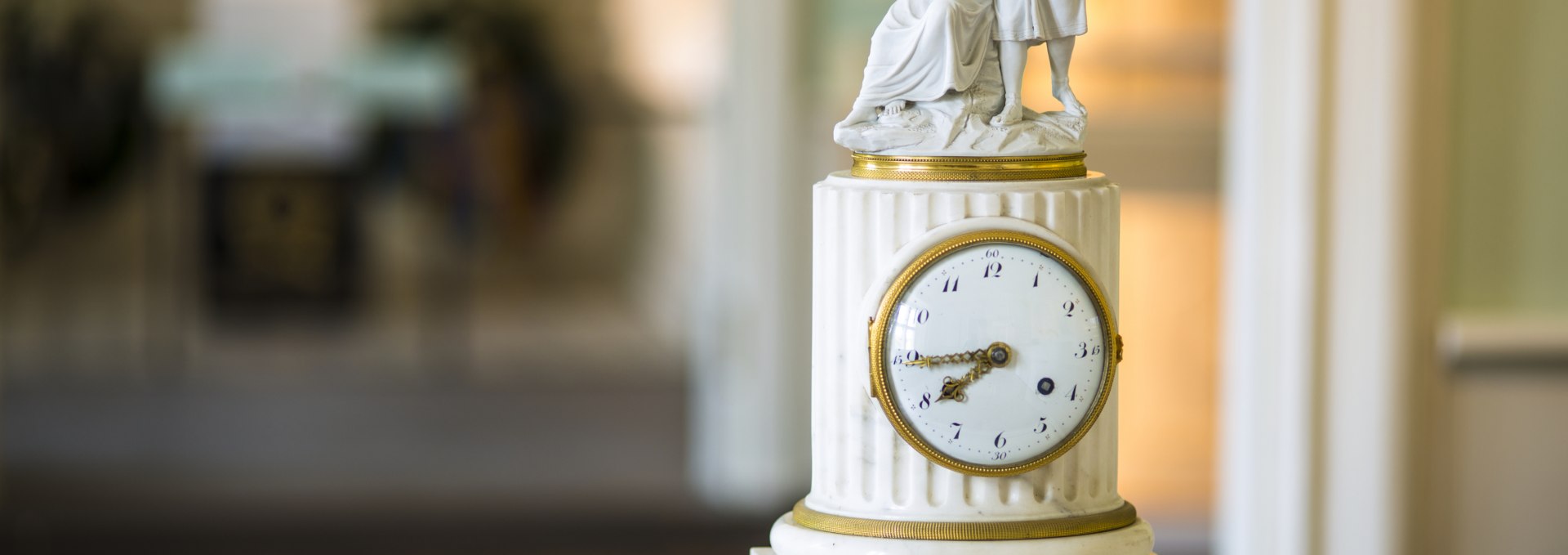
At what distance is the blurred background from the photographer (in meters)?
3.64

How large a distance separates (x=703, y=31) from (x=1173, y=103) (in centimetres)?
452

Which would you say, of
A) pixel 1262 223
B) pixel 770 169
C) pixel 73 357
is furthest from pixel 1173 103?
pixel 73 357

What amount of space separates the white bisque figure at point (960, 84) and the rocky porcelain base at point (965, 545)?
1.49 feet

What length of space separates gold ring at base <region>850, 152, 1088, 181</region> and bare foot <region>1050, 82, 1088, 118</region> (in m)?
0.07

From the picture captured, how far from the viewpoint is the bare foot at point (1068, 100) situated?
2326mm

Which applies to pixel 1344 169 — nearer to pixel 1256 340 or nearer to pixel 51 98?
pixel 1256 340

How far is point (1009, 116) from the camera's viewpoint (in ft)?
7.45

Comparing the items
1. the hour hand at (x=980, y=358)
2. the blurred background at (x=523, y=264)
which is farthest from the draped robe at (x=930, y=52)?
the blurred background at (x=523, y=264)

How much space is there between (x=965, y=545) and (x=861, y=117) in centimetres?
52

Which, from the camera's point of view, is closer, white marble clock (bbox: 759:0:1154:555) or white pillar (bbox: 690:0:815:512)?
white marble clock (bbox: 759:0:1154:555)

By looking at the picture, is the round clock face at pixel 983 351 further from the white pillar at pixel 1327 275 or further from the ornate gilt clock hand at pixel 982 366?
the white pillar at pixel 1327 275

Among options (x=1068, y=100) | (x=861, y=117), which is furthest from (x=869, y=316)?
(x=1068, y=100)

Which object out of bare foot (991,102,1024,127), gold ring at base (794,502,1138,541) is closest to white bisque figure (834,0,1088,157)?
bare foot (991,102,1024,127)

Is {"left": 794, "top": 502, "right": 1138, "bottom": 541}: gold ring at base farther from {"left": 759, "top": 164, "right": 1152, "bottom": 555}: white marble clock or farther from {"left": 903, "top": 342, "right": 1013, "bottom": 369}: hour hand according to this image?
{"left": 903, "top": 342, "right": 1013, "bottom": 369}: hour hand
